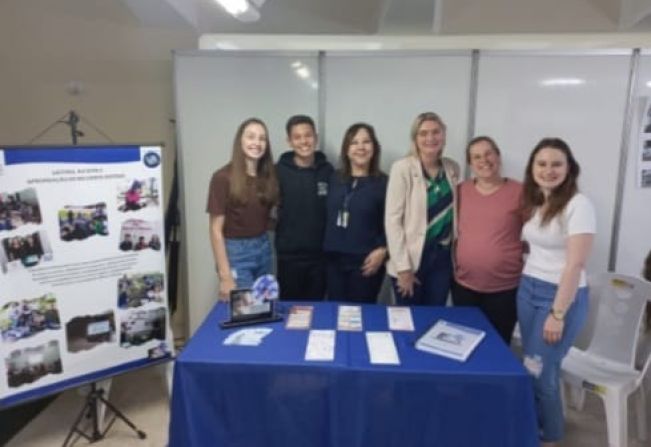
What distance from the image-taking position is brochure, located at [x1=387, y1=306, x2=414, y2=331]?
1945 millimetres

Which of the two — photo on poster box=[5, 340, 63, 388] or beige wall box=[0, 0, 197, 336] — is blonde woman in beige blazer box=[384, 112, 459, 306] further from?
beige wall box=[0, 0, 197, 336]

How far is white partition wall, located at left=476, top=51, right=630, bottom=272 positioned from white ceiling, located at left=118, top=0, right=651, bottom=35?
0.66 metres

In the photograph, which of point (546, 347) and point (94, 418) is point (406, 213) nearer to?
point (546, 347)

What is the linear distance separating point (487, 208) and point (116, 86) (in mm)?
2694

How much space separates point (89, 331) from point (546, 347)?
2087 millimetres

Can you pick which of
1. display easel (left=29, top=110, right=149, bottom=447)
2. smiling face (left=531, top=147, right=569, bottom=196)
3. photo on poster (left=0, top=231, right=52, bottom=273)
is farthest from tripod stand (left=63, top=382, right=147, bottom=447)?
smiling face (left=531, top=147, right=569, bottom=196)

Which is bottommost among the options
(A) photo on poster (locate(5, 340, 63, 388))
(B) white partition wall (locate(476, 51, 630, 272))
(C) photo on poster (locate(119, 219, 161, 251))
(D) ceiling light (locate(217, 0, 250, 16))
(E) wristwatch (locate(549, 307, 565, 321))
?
(A) photo on poster (locate(5, 340, 63, 388))

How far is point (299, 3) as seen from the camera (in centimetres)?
347

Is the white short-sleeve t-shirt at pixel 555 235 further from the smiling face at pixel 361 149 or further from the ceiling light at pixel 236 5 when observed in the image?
the ceiling light at pixel 236 5

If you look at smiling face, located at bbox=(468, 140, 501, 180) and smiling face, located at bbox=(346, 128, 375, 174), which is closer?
smiling face, located at bbox=(468, 140, 501, 180)

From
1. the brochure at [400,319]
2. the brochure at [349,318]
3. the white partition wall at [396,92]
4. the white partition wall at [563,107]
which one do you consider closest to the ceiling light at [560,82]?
the white partition wall at [563,107]

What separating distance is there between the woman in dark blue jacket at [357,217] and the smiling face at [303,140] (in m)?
0.17

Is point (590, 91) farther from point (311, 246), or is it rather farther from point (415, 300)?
point (311, 246)

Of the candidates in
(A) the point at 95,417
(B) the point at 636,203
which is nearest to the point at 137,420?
(A) the point at 95,417
